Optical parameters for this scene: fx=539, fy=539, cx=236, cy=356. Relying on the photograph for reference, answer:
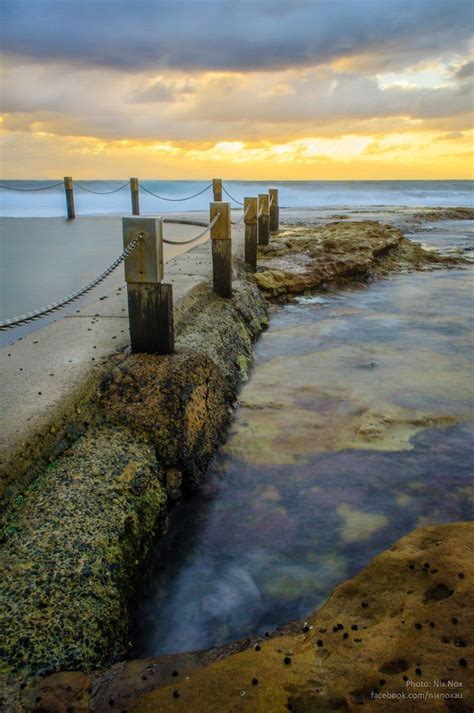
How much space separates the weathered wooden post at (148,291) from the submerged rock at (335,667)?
2098 mm

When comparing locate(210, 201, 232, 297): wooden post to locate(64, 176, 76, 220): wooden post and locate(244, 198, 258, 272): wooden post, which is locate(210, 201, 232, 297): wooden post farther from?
locate(64, 176, 76, 220): wooden post

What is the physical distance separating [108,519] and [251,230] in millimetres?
6341

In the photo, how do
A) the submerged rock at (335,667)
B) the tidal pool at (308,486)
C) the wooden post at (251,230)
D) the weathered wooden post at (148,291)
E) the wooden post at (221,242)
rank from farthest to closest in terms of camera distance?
the wooden post at (251,230) → the wooden post at (221,242) → the weathered wooden post at (148,291) → the tidal pool at (308,486) → the submerged rock at (335,667)

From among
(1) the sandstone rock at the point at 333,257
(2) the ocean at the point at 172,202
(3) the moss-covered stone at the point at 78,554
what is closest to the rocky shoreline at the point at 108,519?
(3) the moss-covered stone at the point at 78,554

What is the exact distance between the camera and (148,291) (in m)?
3.62

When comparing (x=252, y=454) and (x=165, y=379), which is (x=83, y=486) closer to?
(x=165, y=379)

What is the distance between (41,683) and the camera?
1.73m

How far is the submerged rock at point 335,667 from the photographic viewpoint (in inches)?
63.0

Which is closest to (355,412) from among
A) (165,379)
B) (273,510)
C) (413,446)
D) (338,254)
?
(413,446)

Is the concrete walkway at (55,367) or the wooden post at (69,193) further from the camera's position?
the wooden post at (69,193)

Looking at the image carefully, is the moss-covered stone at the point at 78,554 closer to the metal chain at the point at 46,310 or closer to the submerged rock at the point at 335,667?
the submerged rock at the point at 335,667

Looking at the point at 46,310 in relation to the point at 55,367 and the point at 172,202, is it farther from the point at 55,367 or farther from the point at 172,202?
the point at 172,202

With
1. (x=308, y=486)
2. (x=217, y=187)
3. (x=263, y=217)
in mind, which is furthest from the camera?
(x=217, y=187)

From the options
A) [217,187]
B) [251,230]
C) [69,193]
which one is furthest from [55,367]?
[69,193]
